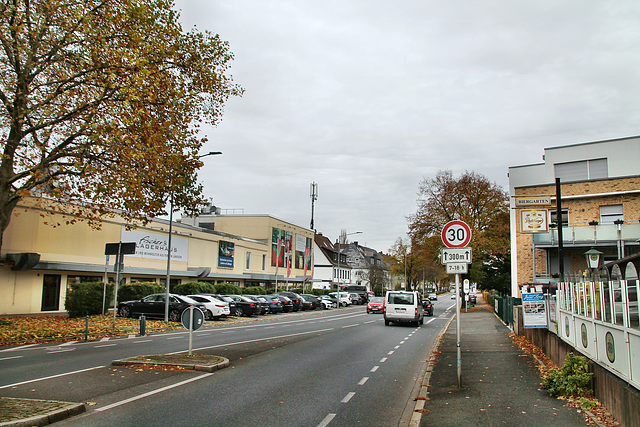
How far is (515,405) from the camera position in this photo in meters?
7.71

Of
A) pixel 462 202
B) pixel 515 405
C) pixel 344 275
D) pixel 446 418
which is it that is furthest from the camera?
pixel 344 275

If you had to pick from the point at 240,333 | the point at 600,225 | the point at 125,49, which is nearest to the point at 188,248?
the point at 240,333

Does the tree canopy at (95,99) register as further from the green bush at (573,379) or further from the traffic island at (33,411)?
the green bush at (573,379)

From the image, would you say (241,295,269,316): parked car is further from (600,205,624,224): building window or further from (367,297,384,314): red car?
(600,205,624,224): building window

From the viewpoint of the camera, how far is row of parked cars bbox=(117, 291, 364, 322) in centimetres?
2600

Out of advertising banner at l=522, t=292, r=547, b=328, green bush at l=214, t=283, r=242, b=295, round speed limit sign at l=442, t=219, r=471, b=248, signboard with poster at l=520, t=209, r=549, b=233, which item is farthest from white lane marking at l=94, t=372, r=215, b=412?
green bush at l=214, t=283, r=242, b=295

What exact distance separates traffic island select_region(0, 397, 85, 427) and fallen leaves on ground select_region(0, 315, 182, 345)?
10.7 metres

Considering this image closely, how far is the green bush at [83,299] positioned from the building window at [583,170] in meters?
30.1

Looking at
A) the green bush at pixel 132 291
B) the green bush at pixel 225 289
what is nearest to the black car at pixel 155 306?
the green bush at pixel 132 291

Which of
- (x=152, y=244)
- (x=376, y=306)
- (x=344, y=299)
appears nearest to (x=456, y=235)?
(x=152, y=244)

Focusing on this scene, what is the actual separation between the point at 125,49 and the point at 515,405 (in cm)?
1471

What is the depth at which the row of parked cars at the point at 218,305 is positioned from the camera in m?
26.0

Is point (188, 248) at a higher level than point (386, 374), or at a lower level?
higher

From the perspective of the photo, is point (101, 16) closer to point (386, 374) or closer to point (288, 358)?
point (288, 358)
